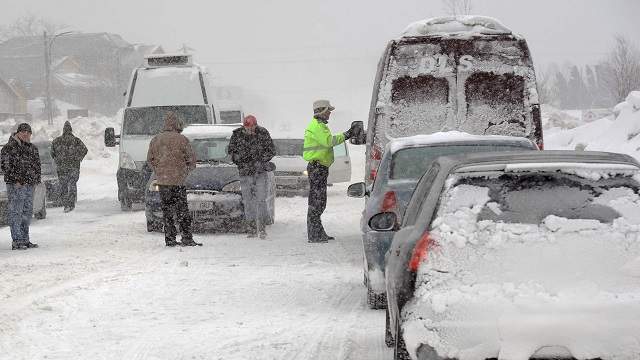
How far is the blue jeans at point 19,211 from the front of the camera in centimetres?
1307

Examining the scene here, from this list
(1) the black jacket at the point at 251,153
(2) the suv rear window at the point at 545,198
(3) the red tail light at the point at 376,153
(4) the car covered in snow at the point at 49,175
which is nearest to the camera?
(2) the suv rear window at the point at 545,198

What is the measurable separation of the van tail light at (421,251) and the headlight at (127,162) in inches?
574

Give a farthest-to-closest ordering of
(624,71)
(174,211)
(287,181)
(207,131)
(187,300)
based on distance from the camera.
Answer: (624,71) → (287,181) → (207,131) → (174,211) → (187,300)

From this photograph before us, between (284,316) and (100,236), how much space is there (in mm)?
7245

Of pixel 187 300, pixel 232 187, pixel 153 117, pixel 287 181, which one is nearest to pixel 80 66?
pixel 287 181

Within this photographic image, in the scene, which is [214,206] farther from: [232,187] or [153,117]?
[153,117]

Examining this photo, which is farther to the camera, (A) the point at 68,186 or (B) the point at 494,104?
(A) the point at 68,186

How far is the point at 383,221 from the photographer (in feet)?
25.5

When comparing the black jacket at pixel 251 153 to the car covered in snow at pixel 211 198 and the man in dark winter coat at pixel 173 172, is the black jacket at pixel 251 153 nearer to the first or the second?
the car covered in snow at pixel 211 198

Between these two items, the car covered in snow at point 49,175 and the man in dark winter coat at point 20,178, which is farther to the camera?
the car covered in snow at point 49,175

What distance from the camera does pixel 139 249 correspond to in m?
12.6

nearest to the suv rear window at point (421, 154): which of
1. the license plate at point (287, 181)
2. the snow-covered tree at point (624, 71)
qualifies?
the license plate at point (287, 181)

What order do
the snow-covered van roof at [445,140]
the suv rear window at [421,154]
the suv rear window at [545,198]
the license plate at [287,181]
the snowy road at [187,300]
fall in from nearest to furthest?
1. the suv rear window at [545,198]
2. the snowy road at [187,300]
3. the suv rear window at [421,154]
4. the snow-covered van roof at [445,140]
5. the license plate at [287,181]

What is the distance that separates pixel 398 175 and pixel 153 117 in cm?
1208
